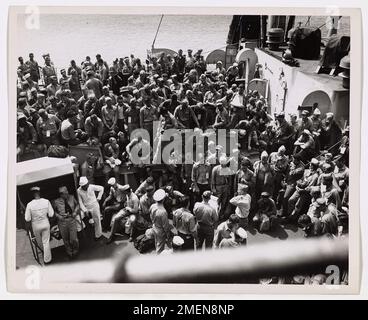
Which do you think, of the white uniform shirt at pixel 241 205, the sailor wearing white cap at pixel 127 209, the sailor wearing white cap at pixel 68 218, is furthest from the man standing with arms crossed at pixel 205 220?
the sailor wearing white cap at pixel 68 218

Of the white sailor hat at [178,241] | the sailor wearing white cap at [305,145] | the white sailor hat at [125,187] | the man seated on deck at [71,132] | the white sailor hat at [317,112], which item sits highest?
the white sailor hat at [317,112]

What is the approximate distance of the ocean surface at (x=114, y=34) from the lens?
18.2 feet

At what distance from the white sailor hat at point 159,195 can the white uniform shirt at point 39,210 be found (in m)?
1.26

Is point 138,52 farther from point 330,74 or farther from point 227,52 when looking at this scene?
point 330,74

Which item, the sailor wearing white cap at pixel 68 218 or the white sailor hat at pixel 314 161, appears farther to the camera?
the white sailor hat at pixel 314 161

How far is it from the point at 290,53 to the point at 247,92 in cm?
72

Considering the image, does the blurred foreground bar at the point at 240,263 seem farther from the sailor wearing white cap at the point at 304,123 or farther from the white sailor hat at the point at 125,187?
the sailor wearing white cap at the point at 304,123

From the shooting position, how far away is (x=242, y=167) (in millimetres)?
5648

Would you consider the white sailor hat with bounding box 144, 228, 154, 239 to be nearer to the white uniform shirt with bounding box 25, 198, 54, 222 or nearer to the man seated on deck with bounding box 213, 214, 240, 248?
the man seated on deck with bounding box 213, 214, 240, 248

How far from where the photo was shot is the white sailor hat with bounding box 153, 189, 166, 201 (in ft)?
18.4

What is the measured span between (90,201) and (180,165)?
1.19 meters

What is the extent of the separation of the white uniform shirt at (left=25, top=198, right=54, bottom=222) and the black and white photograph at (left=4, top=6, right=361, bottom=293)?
0.01 meters

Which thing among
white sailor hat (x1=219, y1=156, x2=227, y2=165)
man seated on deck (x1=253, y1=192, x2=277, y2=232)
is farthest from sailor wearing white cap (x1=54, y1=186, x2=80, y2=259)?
man seated on deck (x1=253, y1=192, x2=277, y2=232)
